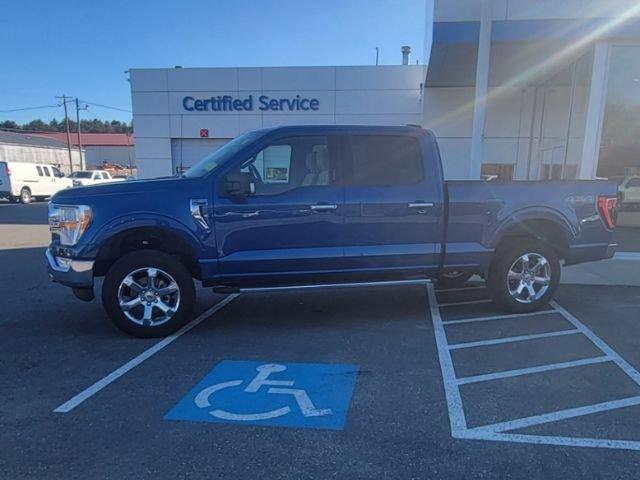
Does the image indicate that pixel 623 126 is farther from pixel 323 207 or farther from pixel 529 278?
pixel 323 207

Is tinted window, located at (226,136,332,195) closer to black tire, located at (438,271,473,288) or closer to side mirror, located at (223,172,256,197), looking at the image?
side mirror, located at (223,172,256,197)

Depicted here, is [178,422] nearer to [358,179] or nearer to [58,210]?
[58,210]

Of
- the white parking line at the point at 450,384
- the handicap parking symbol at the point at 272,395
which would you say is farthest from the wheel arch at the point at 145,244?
the white parking line at the point at 450,384

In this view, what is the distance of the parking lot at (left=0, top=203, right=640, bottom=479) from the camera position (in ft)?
9.14

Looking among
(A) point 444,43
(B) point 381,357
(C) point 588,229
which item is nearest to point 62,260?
(B) point 381,357

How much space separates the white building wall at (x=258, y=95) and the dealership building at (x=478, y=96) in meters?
0.04

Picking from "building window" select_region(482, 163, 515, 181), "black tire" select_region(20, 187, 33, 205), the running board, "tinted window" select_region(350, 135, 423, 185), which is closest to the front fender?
the running board

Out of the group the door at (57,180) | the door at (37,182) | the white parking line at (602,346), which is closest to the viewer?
the white parking line at (602,346)

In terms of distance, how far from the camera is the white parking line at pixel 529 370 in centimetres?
389

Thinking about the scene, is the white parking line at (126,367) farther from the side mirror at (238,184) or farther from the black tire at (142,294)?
the side mirror at (238,184)

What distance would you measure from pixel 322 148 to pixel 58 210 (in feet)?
9.12

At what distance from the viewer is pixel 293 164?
495 cm

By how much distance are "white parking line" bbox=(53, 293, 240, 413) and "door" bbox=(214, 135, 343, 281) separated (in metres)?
0.91

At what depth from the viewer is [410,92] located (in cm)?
1706
